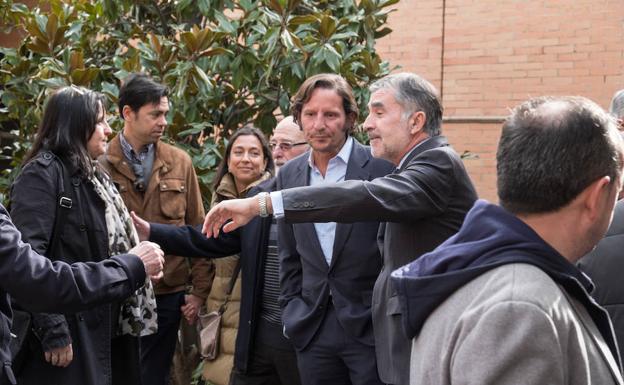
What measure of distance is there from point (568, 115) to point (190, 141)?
202 inches

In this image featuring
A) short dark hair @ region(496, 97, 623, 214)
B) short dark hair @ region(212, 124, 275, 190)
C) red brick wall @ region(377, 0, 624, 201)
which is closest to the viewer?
short dark hair @ region(496, 97, 623, 214)

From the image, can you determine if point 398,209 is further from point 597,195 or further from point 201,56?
point 201,56

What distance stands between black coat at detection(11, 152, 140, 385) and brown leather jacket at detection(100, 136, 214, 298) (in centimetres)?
107

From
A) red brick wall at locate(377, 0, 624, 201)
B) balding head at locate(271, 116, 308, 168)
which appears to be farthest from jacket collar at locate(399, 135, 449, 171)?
red brick wall at locate(377, 0, 624, 201)

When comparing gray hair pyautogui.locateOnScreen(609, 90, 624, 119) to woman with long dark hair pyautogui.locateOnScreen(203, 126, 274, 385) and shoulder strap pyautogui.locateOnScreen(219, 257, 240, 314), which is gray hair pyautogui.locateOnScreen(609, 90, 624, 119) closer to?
woman with long dark hair pyautogui.locateOnScreen(203, 126, 274, 385)

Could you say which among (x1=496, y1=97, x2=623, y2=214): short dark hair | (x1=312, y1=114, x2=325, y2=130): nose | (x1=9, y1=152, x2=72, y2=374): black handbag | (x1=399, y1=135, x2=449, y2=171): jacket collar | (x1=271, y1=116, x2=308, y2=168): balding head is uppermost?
(x1=496, y1=97, x2=623, y2=214): short dark hair

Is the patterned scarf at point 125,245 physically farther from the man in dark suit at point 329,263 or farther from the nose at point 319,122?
the nose at point 319,122

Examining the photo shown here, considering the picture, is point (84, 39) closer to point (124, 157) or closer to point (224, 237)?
point (124, 157)

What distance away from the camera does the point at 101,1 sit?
710 centimetres

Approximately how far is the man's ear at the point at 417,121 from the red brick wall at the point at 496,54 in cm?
606

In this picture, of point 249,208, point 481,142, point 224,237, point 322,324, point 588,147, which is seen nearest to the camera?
point 588,147

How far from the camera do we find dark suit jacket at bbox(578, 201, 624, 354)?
134 inches

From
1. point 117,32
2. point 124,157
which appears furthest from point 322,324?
point 117,32

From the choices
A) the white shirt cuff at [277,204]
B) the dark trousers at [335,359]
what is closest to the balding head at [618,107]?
the dark trousers at [335,359]
